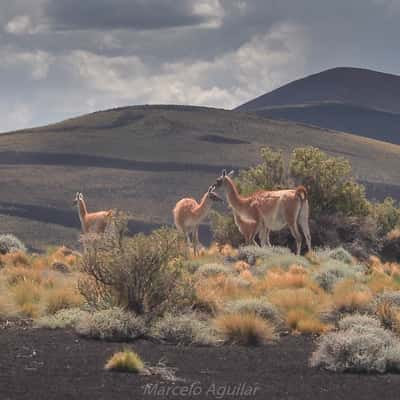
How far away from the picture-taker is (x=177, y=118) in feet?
523

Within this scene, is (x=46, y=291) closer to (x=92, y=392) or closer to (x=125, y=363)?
(x=125, y=363)

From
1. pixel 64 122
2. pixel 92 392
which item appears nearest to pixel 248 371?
pixel 92 392

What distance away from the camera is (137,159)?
130m

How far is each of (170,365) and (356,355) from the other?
6.90 feet

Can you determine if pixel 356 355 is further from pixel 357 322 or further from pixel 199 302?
pixel 199 302

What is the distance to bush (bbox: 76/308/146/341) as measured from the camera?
1319 centimetres

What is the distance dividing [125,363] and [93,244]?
406 centimetres

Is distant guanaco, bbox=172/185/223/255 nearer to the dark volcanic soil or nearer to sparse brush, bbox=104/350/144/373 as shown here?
the dark volcanic soil

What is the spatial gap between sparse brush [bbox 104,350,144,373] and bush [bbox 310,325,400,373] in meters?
2.09

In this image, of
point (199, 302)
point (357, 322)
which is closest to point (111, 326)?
point (199, 302)

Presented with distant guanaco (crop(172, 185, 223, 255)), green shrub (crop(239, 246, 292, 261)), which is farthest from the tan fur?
green shrub (crop(239, 246, 292, 261))

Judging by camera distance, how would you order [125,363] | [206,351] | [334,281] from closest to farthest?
1. [125,363]
2. [206,351]
3. [334,281]

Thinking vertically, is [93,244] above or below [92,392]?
above

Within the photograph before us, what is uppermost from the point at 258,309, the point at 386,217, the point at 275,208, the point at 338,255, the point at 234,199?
the point at 234,199
